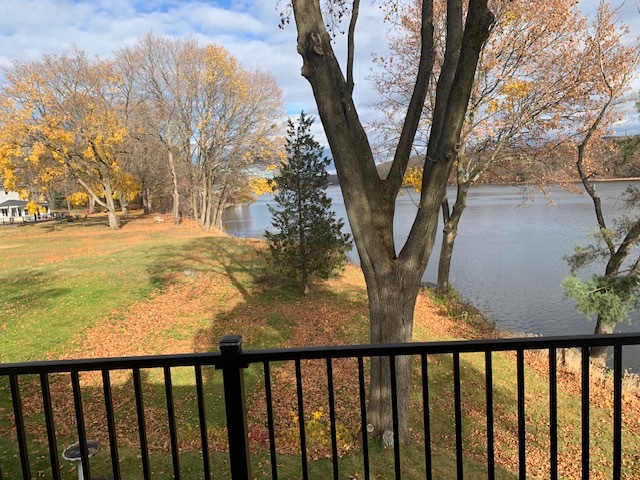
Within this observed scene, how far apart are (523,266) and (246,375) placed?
13.7 m

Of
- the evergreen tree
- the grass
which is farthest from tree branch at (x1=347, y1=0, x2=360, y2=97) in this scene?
the evergreen tree

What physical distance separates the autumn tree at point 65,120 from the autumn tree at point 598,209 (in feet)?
79.7

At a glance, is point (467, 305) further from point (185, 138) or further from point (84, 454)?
point (185, 138)

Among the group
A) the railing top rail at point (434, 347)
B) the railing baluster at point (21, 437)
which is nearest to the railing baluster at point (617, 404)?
the railing top rail at point (434, 347)

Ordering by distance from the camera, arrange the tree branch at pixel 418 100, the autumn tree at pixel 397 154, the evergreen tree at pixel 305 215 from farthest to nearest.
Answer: the evergreen tree at pixel 305 215, the tree branch at pixel 418 100, the autumn tree at pixel 397 154

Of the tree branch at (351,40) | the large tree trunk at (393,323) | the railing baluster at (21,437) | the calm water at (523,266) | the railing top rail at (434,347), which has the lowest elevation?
the calm water at (523,266)

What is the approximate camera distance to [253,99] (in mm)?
25562

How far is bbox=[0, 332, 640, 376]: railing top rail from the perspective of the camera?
203 centimetres

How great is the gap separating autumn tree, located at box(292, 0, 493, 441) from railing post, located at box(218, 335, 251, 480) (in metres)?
3.41

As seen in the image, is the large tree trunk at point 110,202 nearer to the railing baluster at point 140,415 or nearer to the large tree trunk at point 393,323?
the large tree trunk at point 393,323

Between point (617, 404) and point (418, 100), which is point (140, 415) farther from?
point (418, 100)

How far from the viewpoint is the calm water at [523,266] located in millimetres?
12969

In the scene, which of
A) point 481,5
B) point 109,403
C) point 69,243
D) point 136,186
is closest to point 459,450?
point 109,403

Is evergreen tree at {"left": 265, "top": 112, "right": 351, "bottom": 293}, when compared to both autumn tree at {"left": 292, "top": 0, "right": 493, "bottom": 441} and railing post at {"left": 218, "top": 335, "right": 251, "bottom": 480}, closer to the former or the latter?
autumn tree at {"left": 292, "top": 0, "right": 493, "bottom": 441}
